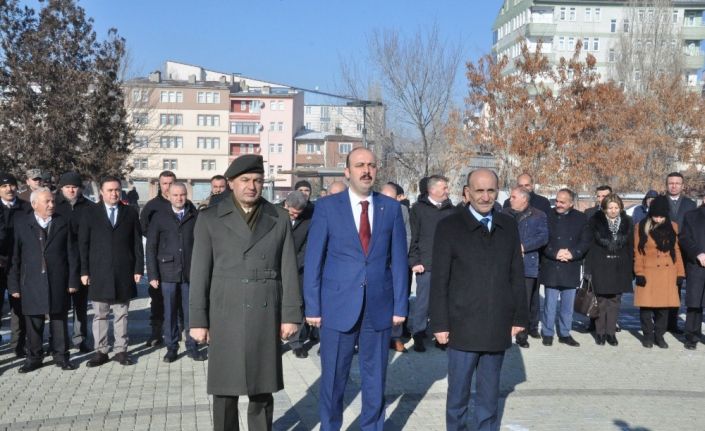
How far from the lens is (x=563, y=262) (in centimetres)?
1066

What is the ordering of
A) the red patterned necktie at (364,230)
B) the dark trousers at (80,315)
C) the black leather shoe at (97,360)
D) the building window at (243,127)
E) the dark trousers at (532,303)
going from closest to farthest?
1. the red patterned necktie at (364,230)
2. the black leather shoe at (97,360)
3. the dark trousers at (80,315)
4. the dark trousers at (532,303)
5. the building window at (243,127)

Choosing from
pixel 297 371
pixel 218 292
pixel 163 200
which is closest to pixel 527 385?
pixel 297 371

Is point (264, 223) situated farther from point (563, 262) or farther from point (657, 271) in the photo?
point (657, 271)

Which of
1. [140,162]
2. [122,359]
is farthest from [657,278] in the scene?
[140,162]

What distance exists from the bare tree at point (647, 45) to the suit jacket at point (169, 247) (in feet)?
133

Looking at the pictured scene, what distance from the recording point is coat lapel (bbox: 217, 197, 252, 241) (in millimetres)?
5571

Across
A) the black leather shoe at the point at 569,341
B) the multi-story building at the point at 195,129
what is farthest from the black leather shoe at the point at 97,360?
the multi-story building at the point at 195,129

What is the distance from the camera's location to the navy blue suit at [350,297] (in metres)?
6.01

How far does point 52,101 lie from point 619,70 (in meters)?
36.2

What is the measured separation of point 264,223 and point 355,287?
879 mm

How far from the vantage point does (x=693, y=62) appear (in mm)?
80125

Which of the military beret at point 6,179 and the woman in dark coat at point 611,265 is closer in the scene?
the military beret at point 6,179

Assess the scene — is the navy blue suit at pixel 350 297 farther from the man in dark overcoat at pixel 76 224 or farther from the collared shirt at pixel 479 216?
the man in dark overcoat at pixel 76 224

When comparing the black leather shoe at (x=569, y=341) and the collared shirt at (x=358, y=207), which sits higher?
the collared shirt at (x=358, y=207)
